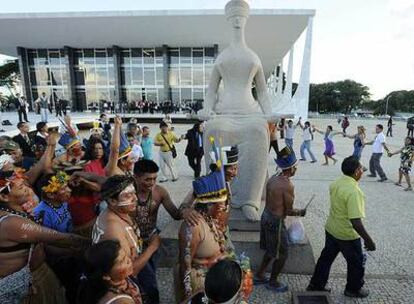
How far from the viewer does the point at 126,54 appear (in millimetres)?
31125

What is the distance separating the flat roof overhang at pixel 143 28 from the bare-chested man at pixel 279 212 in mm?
21628

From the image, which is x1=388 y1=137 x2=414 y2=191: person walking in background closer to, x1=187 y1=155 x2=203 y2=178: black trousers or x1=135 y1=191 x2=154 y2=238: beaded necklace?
x1=187 y1=155 x2=203 y2=178: black trousers

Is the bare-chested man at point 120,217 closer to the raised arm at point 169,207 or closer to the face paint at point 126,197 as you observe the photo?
the face paint at point 126,197

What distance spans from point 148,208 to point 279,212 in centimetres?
142

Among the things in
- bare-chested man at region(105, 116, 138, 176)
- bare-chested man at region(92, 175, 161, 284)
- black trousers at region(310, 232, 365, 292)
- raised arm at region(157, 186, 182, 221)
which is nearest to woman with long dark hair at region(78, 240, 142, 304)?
bare-chested man at region(92, 175, 161, 284)

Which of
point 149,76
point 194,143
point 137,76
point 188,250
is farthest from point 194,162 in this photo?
point 137,76

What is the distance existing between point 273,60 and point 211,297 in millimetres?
43476

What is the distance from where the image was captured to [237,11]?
14.6 ft

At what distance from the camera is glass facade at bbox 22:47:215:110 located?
101 feet

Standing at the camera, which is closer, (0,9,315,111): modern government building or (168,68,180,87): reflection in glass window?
(0,9,315,111): modern government building

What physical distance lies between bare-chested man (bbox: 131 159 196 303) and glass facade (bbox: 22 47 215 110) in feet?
94.5

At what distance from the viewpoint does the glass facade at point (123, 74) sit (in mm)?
30844

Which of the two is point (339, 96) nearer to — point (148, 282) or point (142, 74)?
point (142, 74)

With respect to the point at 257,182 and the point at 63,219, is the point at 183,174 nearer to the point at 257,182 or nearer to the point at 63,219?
the point at 257,182
